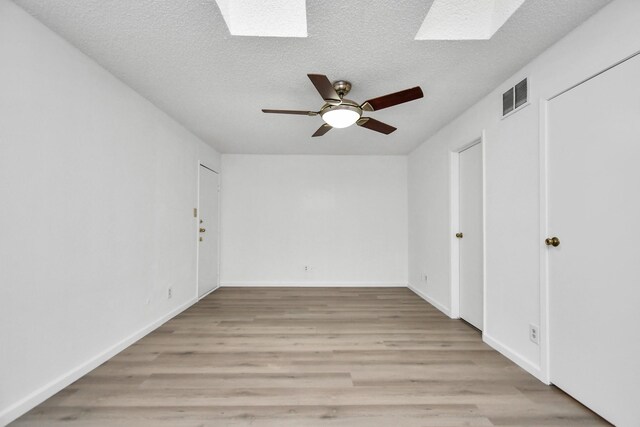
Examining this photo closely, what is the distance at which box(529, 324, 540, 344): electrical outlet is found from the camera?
6.45 feet

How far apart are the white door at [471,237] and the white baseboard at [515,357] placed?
0.34m

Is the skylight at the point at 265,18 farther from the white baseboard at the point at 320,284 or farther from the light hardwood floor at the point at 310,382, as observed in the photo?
the white baseboard at the point at 320,284

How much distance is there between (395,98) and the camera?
196 centimetres

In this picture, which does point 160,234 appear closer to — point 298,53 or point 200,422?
point 200,422

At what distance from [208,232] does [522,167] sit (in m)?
3.99

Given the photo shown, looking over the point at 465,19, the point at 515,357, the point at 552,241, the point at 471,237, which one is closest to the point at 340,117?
the point at 465,19

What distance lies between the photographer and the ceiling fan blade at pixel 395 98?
187cm

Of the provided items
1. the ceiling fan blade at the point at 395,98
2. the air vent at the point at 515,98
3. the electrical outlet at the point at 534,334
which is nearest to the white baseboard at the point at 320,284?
the electrical outlet at the point at 534,334

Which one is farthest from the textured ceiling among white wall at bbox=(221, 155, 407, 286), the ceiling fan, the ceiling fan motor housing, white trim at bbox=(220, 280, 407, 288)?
white trim at bbox=(220, 280, 407, 288)

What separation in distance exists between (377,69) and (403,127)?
1.44 meters

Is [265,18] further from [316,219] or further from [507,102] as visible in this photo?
[316,219]

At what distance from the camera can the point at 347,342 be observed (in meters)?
2.55

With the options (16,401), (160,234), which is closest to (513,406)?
(16,401)

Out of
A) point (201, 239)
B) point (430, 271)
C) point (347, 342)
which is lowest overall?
point (347, 342)
